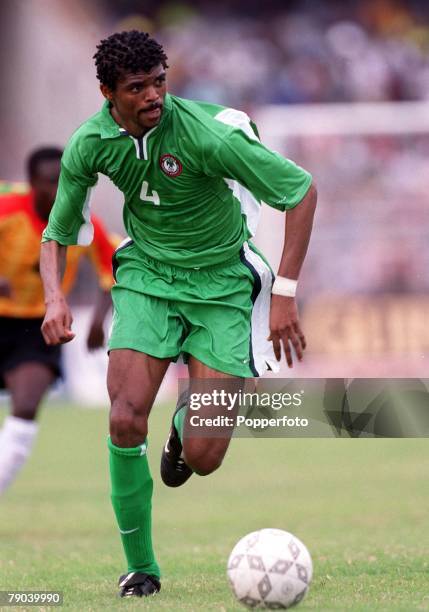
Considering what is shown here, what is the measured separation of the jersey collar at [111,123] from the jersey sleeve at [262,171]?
0.93 feet

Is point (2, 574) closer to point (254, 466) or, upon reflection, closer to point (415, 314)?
point (254, 466)

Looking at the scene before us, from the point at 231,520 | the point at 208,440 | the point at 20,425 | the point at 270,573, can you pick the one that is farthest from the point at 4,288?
the point at 270,573

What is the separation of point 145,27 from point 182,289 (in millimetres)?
16659

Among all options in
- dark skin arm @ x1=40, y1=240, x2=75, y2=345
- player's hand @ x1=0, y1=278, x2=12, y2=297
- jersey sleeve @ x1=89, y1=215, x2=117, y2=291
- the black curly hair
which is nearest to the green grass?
dark skin arm @ x1=40, y1=240, x2=75, y2=345

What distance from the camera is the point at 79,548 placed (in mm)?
7582

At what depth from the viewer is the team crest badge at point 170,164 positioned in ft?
18.6

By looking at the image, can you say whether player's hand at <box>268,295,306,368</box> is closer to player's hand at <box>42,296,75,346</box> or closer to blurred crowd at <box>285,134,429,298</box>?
player's hand at <box>42,296,75,346</box>

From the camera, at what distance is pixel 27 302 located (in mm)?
9023

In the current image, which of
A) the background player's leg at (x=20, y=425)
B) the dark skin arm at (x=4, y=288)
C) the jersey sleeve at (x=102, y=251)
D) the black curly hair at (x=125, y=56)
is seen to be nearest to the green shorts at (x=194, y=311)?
the black curly hair at (x=125, y=56)

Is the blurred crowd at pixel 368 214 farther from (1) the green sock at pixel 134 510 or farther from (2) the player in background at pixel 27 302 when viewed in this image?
(1) the green sock at pixel 134 510

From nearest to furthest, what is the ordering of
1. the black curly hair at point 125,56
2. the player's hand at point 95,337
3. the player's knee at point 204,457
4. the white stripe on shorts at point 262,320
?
the black curly hair at point 125,56 → the player's knee at point 204,457 → the white stripe on shorts at point 262,320 → the player's hand at point 95,337

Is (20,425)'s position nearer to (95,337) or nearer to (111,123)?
(95,337)

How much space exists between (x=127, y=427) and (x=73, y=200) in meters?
1.06

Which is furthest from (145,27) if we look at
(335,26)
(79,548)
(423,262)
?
(79,548)
